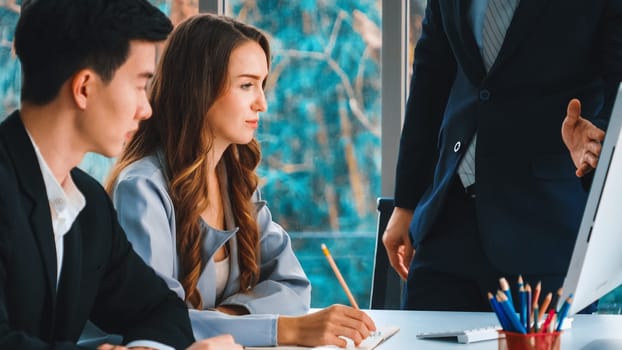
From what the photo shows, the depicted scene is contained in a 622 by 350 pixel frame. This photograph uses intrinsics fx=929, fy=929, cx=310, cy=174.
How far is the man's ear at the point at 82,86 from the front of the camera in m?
1.38

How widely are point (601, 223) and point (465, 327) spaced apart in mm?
542

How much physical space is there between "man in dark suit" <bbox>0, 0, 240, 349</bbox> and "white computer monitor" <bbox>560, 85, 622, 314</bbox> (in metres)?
0.50

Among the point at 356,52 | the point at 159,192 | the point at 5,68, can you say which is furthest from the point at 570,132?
the point at 5,68

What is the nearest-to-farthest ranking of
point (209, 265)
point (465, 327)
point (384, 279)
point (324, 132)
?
point (465, 327) → point (209, 265) → point (384, 279) → point (324, 132)

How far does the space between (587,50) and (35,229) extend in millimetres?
1248

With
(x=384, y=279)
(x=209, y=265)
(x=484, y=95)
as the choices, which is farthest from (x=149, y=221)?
(x=384, y=279)

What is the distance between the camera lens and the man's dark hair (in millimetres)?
1351

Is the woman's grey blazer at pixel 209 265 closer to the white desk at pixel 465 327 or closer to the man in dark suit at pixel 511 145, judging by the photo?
the white desk at pixel 465 327

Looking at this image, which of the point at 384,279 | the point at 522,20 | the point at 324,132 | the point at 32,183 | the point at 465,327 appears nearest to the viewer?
the point at 32,183

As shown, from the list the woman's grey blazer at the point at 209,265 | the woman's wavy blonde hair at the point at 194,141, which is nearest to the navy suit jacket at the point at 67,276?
the woman's grey blazer at the point at 209,265

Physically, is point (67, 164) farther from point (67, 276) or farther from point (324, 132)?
point (324, 132)

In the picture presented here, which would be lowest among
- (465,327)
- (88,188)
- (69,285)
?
(465,327)

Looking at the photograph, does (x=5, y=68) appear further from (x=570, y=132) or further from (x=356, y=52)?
(x=570, y=132)

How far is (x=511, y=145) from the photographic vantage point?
204cm
